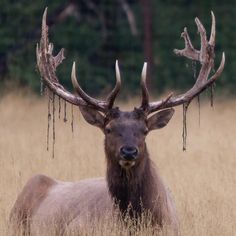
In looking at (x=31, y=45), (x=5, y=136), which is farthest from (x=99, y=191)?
(x=31, y=45)

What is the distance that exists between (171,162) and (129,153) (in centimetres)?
460

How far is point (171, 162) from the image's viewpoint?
12.6 meters

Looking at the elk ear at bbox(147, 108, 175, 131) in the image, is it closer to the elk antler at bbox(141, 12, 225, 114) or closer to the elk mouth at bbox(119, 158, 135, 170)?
the elk antler at bbox(141, 12, 225, 114)

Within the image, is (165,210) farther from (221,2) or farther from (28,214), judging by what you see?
(221,2)

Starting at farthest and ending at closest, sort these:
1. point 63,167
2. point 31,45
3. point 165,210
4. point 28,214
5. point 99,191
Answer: point 31,45
point 63,167
point 28,214
point 99,191
point 165,210

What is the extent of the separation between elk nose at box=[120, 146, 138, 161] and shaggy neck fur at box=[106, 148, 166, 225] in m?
0.26

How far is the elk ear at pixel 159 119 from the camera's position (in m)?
8.67

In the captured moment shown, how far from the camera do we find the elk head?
26.7ft

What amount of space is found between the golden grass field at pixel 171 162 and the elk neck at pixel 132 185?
11.8 inches

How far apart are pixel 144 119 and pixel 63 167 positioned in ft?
11.5

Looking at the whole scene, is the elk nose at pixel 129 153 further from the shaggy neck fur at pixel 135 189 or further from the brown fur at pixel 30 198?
the brown fur at pixel 30 198

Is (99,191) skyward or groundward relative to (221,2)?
groundward

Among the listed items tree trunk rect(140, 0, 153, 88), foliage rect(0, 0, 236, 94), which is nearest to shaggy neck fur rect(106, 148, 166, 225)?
tree trunk rect(140, 0, 153, 88)

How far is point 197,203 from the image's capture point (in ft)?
33.0
